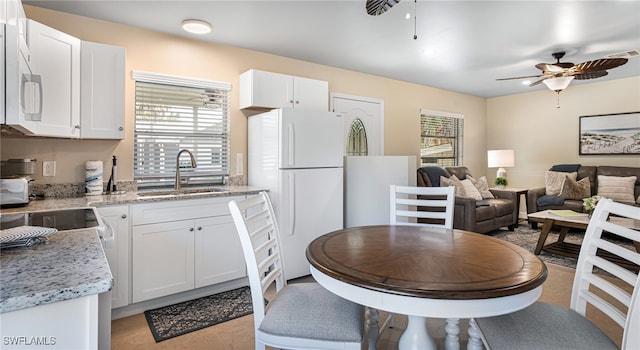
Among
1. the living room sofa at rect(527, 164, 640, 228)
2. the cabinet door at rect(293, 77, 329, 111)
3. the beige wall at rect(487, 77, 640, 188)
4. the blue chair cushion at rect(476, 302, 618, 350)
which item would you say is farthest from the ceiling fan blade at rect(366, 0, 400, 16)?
the beige wall at rect(487, 77, 640, 188)

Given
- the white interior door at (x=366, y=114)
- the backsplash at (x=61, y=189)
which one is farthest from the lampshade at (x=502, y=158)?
the backsplash at (x=61, y=189)

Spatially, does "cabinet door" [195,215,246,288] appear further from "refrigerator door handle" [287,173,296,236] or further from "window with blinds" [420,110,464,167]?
"window with blinds" [420,110,464,167]

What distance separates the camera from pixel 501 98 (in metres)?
6.58

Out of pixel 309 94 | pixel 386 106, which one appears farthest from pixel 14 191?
pixel 386 106

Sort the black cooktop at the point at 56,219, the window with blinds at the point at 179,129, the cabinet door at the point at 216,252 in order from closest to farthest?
the black cooktop at the point at 56,219 → the cabinet door at the point at 216,252 → the window with blinds at the point at 179,129

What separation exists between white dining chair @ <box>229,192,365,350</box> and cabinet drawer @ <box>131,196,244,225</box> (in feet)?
4.02

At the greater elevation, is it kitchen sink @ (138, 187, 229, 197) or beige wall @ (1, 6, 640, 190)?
beige wall @ (1, 6, 640, 190)

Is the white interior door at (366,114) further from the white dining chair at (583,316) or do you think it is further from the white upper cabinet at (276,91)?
the white dining chair at (583,316)

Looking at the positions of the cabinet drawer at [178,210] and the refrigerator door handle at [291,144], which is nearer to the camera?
the cabinet drawer at [178,210]

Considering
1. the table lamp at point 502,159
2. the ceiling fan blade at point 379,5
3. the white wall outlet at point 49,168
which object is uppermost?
the ceiling fan blade at point 379,5

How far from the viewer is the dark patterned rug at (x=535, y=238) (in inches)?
150

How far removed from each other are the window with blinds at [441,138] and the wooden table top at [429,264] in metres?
4.07

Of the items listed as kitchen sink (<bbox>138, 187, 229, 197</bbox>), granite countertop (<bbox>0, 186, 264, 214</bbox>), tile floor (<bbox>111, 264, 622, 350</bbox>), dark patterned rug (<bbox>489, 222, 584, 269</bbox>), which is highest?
kitchen sink (<bbox>138, 187, 229, 197</bbox>)

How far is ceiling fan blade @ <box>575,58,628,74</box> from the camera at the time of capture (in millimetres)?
3199
